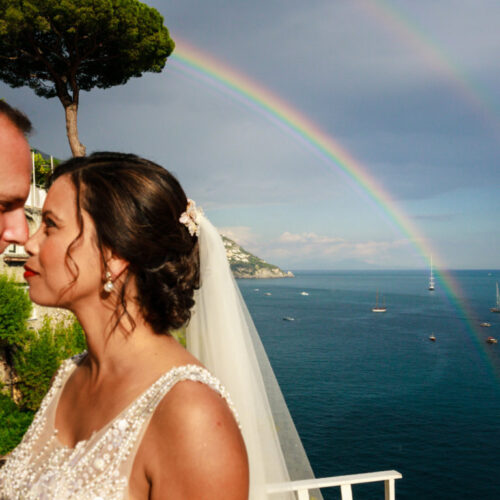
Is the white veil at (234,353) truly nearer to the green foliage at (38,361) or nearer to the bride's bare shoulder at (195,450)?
the bride's bare shoulder at (195,450)

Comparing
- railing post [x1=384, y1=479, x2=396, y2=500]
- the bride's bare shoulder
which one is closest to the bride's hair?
the bride's bare shoulder

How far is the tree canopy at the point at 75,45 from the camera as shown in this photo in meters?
14.2

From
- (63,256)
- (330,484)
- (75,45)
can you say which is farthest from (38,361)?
(63,256)

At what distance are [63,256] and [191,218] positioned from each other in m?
0.50

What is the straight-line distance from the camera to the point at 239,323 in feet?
6.89

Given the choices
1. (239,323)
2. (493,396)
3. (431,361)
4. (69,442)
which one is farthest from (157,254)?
(431,361)

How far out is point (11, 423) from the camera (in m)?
16.8

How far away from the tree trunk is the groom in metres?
13.0

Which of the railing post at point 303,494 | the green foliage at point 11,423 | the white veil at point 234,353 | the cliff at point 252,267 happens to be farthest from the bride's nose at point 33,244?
the cliff at point 252,267

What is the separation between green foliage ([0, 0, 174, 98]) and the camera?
14180 mm

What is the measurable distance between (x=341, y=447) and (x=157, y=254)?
35.0 metres

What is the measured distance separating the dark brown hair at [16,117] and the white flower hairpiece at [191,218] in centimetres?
69

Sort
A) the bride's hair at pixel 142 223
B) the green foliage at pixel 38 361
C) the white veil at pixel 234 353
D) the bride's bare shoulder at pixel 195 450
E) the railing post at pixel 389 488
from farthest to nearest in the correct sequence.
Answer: the green foliage at pixel 38 361, the railing post at pixel 389 488, the white veil at pixel 234 353, the bride's hair at pixel 142 223, the bride's bare shoulder at pixel 195 450

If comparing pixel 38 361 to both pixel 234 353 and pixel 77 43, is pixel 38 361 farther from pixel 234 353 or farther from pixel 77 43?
pixel 234 353
